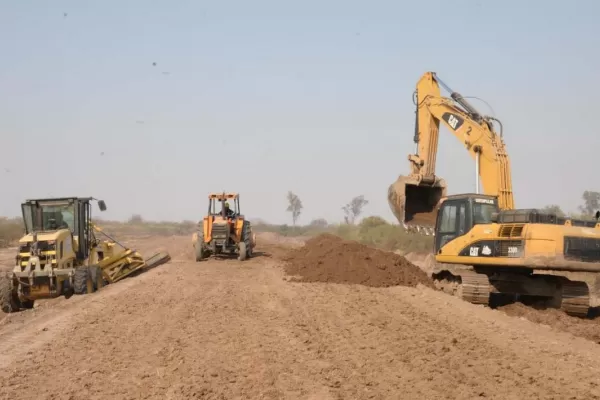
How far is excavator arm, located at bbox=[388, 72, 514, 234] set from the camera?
48.5 ft

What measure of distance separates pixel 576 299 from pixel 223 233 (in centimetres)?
1371

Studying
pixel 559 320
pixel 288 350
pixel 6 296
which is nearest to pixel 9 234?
pixel 6 296

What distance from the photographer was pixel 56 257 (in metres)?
15.4

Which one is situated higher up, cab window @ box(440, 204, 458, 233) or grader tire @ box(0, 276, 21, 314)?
cab window @ box(440, 204, 458, 233)

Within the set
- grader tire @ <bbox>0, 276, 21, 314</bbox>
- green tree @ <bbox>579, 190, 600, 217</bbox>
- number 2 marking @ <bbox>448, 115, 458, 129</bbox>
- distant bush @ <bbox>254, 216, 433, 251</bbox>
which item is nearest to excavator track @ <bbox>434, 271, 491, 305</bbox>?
number 2 marking @ <bbox>448, 115, 458, 129</bbox>

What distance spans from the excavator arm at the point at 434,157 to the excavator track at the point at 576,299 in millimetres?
2460

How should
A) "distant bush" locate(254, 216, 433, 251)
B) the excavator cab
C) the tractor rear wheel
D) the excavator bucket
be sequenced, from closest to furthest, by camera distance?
1. the excavator cab
2. the excavator bucket
3. the tractor rear wheel
4. "distant bush" locate(254, 216, 433, 251)

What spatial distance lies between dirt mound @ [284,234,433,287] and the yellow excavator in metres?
0.76

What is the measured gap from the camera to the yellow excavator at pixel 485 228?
39.9 feet

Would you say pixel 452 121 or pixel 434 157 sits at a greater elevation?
pixel 452 121

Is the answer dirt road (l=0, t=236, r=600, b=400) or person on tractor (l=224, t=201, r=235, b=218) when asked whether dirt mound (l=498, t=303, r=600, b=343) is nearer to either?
dirt road (l=0, t=236, r=600, b=400)

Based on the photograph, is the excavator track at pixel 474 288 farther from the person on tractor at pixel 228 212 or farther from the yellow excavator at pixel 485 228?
the person on tractor at pixel 228 212

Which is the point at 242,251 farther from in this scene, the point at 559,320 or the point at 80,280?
the point at 559,320

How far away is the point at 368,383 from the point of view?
263 inches
